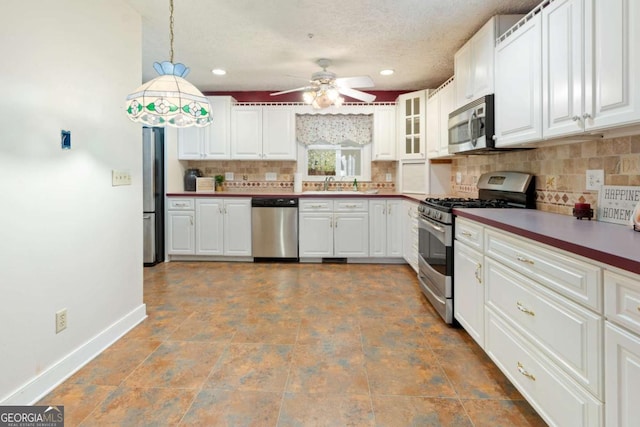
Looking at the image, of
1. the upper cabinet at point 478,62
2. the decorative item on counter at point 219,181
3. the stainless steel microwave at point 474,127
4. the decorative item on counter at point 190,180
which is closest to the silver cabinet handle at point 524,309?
the stainless steel microwave at point 474,127

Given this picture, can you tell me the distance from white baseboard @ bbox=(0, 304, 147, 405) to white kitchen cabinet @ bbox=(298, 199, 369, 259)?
7.65ft

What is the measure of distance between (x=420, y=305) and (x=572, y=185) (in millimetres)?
1455

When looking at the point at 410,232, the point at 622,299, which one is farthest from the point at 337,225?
the point at 622,299

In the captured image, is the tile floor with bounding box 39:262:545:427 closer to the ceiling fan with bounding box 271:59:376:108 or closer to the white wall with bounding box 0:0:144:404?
the white wall with bounding box 0:0:144:404

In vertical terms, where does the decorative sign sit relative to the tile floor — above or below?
above

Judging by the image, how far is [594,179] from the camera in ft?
6.58

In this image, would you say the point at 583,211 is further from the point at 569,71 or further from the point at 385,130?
the point at 385,130

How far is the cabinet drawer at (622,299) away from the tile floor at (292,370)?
0.79 metres

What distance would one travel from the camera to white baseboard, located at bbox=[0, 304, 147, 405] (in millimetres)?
1609

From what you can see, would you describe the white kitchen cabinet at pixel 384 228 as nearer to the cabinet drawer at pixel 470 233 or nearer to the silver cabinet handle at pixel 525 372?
the cabinet drawer at pixel 470 233

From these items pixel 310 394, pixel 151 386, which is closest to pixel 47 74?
pixel 151 386

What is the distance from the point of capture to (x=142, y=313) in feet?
8.77

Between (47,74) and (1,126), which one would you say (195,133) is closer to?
(47,74)

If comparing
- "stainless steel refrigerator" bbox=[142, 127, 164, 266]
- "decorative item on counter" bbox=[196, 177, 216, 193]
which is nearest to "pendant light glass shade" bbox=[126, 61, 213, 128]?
"stainless steel refrigerator" bbox=[142, 127, 164, 266]
